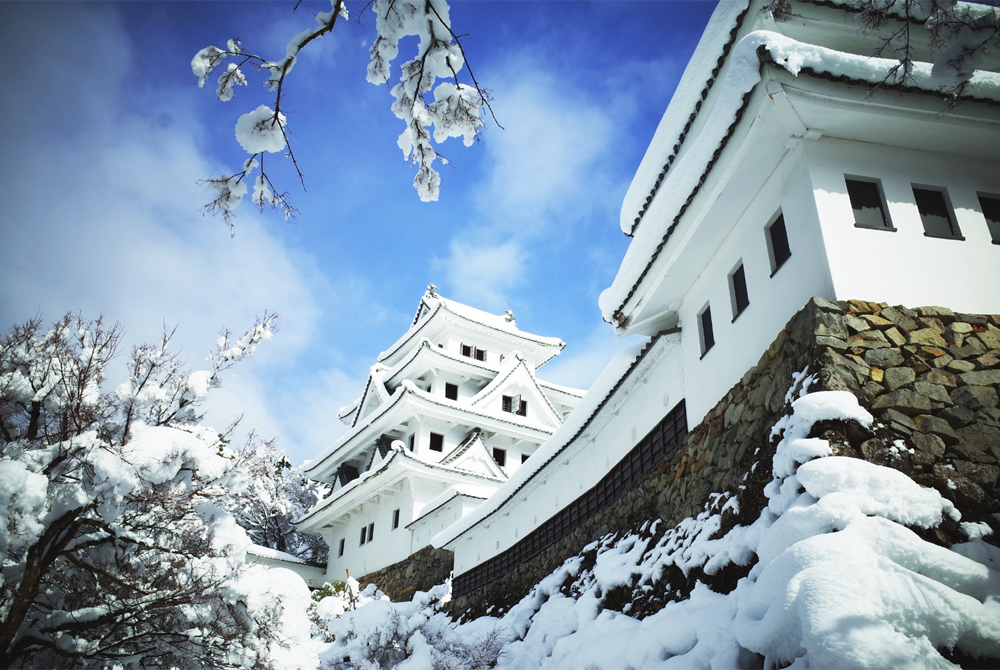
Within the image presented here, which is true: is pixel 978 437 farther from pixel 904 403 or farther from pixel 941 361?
pixel 941 361

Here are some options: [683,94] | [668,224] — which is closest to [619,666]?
[668,224]

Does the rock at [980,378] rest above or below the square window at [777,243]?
below

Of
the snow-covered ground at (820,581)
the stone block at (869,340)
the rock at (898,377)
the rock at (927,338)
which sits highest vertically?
the rock at (927,338)

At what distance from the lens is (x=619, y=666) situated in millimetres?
6102

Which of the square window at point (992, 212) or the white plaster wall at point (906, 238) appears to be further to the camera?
the square window at point (992, 212)

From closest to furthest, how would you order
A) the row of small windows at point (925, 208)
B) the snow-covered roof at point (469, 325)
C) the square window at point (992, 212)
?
1. the row of small windows at point (925, 208)
2. the square window at point (992, 212)
3. the snow-covered roof at point (469, 325)

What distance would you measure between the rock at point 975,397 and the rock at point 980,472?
566mm

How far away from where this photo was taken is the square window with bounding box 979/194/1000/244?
21.6ft

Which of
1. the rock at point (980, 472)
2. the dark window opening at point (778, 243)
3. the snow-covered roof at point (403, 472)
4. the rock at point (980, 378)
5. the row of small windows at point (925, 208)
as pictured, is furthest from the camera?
the snow-covered roof at point (403, 472)

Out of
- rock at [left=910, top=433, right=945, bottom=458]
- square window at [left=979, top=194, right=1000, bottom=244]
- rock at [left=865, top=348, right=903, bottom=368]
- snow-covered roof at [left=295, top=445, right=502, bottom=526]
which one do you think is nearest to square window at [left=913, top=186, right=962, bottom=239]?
square window at [left=979, top=194, right=1000, bottom=244]

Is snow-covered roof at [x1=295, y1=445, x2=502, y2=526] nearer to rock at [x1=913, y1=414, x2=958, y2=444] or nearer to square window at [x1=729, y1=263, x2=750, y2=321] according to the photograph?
square window at [x1=729, y1=263, x2=750, y2=321]

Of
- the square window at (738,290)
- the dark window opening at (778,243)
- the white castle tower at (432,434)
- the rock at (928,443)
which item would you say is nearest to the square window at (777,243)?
the dark window opening at (778,243)

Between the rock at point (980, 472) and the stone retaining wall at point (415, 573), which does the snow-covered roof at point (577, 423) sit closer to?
the stone retaining wall at point (415, 573)

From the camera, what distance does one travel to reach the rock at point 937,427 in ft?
17.0
